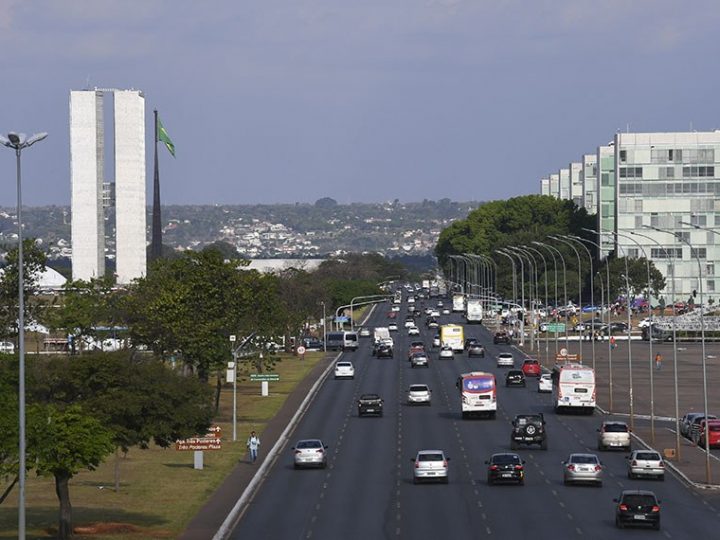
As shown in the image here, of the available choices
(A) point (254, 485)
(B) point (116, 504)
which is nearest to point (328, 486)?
(A) point (254, 485)

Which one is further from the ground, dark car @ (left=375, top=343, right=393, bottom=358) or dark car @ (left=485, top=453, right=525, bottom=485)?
dark car @ (left=375, top=343, right=393, bottom=358)

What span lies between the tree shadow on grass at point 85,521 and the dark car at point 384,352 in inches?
3286

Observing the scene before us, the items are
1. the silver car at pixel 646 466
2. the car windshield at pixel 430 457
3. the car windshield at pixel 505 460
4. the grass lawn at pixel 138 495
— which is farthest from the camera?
the silver car at pixel 646 466

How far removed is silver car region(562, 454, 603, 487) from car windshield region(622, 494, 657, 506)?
33.4ft

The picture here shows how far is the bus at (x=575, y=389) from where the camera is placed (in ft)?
291

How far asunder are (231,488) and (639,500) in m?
17.3

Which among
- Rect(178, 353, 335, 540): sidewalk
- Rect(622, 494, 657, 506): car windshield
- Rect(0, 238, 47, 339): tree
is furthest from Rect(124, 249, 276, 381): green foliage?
Rect(622, 494, 657, 506): car windshield

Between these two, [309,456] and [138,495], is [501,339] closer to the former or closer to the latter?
[309,456]

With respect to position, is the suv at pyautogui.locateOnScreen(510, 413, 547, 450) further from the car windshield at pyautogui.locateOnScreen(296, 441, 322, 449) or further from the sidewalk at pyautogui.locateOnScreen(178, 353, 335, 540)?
the sidewalk at pyautogui.locateOnScreen(178, 353, 335, 540)

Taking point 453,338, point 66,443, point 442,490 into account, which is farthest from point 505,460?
point 453,338

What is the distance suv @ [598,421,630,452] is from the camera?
238ft

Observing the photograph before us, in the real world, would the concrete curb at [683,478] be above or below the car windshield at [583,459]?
below

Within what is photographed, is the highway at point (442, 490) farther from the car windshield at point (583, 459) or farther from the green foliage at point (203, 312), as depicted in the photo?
the green foliage at point (203, 312)

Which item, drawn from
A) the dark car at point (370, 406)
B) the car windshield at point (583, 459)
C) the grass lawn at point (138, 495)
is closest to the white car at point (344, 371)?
the dark car at point (370, 406)
